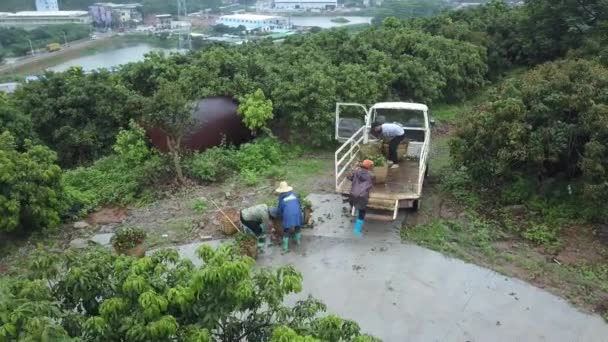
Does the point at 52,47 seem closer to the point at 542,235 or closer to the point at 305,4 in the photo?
the point at 305,4

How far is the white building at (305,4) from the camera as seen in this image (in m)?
85.1

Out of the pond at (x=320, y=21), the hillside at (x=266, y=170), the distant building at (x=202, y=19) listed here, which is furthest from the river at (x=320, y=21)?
the hillside at (x=266, y=170)

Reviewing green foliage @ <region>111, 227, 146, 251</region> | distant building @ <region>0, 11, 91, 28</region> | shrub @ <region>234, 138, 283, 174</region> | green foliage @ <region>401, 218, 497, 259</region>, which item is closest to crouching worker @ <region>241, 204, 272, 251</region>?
green foliage @ <region>111, 227, 146, 251</region>

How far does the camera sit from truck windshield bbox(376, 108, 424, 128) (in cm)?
1144

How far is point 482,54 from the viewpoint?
18781mm

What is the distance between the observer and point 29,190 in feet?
29.1

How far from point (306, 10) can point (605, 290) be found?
282ft

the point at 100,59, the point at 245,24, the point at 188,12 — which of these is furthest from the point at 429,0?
the point at 100,59

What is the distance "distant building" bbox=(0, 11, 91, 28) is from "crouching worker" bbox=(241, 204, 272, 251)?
66891 mm

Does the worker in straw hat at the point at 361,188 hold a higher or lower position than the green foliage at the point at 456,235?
higher

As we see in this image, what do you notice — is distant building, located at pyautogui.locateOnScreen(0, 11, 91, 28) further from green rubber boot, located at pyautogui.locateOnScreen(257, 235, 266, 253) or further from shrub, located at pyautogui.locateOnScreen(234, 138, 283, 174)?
green rubber boot, located at pyautogui.locateOnScreen(257, 235, 266, 253)

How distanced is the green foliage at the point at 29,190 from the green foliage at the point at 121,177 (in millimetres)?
828

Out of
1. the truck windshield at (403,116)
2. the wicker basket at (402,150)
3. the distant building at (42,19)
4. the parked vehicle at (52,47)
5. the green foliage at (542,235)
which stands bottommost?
the parked vehicle at (52,47)

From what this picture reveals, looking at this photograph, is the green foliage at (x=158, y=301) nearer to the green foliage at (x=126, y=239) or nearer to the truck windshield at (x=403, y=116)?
the green foliage at (x=126, y=239)
